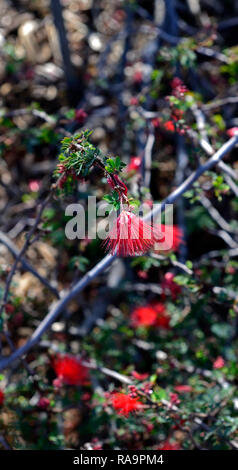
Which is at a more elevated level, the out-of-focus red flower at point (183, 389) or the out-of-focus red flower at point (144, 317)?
the out-of-focus red flower at point (144, 317)

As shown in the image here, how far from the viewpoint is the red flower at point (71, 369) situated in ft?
8.04

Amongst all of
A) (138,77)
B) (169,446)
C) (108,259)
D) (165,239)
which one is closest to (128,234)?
(108,259)

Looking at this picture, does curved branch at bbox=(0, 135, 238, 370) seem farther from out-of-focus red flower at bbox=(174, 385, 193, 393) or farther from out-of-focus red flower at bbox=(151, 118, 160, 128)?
out-of-focus red flower at bbox=(174, 385, 193, 393)

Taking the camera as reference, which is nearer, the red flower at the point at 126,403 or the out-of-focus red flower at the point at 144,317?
the red flower at the point at 126,403

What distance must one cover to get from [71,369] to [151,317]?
61 centimetres

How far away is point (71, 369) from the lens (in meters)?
2.46

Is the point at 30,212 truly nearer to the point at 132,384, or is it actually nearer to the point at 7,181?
the point at 7,181

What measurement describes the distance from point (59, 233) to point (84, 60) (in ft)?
6.95

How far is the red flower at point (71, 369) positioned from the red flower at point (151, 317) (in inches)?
18.3

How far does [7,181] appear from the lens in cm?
345

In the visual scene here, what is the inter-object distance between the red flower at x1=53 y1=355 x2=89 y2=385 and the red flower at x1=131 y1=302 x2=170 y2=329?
465 millimetres

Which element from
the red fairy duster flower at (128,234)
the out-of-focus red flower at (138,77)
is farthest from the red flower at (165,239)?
the out-of-focus red flower at (138,77)

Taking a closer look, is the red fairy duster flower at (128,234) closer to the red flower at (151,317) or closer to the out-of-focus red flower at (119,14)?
the red flower at (151,317)
